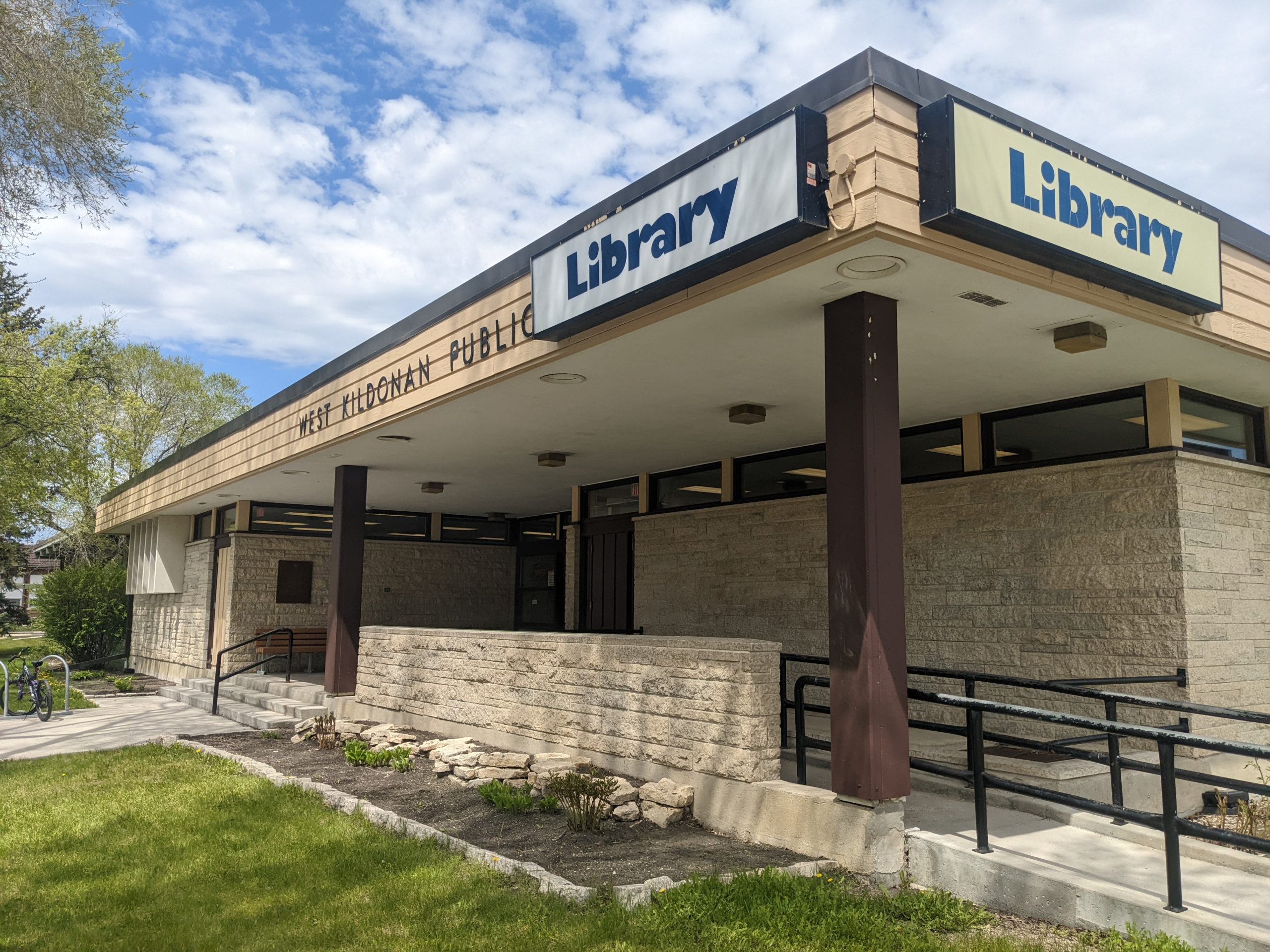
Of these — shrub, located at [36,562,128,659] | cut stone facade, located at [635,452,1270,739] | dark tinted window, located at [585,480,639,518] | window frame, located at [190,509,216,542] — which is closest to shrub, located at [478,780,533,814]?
cut stone facade, located at [635,452,1270,739]

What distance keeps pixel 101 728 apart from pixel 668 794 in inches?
389

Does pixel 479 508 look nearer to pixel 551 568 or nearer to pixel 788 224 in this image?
pixel 551 568

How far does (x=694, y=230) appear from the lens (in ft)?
17.0

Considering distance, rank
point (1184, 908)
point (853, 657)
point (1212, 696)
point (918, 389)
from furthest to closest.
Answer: point (918, 389), point (1212, 696), point (853, 657), point (1184, 908)

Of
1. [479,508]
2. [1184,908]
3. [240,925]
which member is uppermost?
[479,508]

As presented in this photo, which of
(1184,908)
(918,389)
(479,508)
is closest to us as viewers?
(1184,908)

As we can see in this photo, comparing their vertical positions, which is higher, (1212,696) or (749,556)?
(749,556)

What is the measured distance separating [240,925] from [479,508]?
13.4m

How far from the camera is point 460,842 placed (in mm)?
5617

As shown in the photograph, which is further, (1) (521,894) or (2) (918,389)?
(2) (918,389)

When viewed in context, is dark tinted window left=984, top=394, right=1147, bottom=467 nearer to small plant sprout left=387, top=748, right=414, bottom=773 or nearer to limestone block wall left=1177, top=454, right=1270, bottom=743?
limestone block wall left=1177, top=454, right=1270, bottom=743

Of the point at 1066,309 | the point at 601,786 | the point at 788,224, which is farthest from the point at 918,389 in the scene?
the point at 601,786

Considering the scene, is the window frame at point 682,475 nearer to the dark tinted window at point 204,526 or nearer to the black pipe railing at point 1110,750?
the black pipe railing at point 1110,750

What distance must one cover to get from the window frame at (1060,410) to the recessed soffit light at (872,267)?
3740 millimetres
